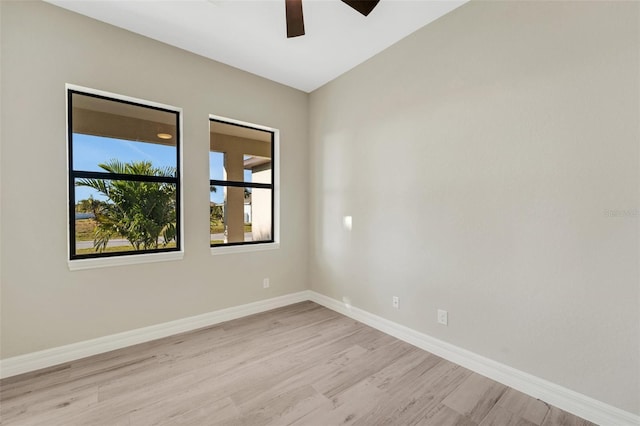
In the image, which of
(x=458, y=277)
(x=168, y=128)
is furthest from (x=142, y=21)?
(x=458, y=277)

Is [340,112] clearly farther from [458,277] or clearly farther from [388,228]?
[458,277]

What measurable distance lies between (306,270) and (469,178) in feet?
8.25

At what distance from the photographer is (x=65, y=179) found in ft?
7.68

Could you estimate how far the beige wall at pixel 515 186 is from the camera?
5.32ft

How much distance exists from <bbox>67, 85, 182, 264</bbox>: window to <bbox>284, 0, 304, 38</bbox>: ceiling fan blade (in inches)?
65.6

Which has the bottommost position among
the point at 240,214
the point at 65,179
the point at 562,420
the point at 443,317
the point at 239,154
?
the point at 562,420

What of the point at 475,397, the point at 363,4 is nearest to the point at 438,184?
the point at 363,4

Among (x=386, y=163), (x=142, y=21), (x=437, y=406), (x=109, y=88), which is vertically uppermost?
(x=142, y=21)

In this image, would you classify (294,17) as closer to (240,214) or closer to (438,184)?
(438,184)

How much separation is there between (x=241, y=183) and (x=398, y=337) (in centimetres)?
254

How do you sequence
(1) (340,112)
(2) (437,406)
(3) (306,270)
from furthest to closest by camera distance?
(3) (306,270) → (1) (340,112) → (2) (437,406)

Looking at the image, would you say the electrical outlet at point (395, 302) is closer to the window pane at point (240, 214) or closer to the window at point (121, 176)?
the window pane at point (240, 214)

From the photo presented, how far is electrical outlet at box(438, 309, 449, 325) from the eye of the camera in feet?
7.90

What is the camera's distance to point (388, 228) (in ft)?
9.50
